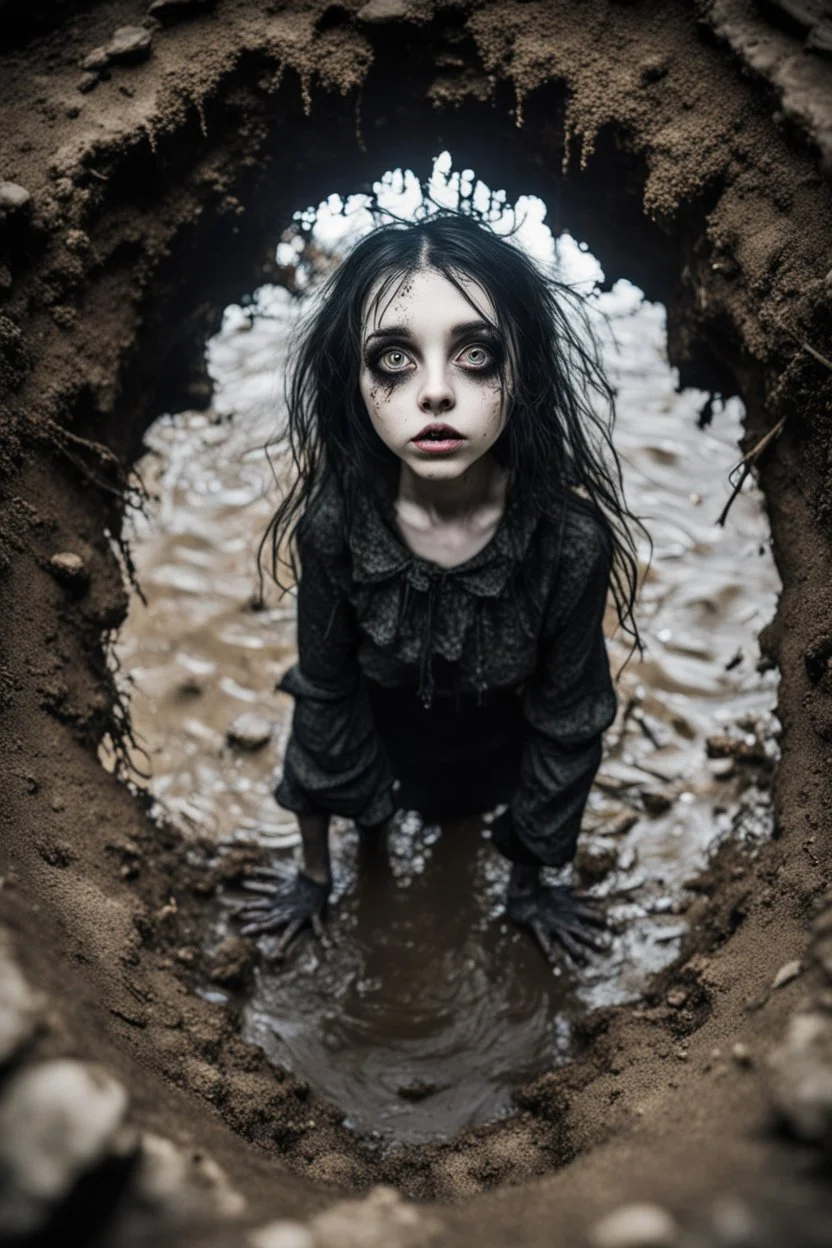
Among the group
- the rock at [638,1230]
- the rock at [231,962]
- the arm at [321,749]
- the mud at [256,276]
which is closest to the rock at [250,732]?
the mud at [256,276]

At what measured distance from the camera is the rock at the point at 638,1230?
3.46ft

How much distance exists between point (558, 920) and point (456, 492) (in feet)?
3.93

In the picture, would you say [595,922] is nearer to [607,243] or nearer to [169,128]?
[607,243]

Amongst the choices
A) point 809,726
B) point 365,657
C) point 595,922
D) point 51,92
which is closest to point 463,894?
point 595,922

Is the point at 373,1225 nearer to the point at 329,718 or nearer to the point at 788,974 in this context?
the point at 788,974

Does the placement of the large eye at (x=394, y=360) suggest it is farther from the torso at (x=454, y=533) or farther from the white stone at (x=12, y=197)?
the white stone at (x=12, y=197)

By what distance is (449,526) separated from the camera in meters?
2.08

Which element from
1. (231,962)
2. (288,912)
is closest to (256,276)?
(288,912)

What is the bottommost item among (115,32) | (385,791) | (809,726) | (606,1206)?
(385,791)

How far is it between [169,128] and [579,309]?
3.52ft

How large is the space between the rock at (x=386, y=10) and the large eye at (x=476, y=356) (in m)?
1.13

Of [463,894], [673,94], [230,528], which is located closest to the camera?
[673,94]

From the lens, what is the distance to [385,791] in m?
2.50

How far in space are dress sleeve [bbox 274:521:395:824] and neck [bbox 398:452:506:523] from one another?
221mm
